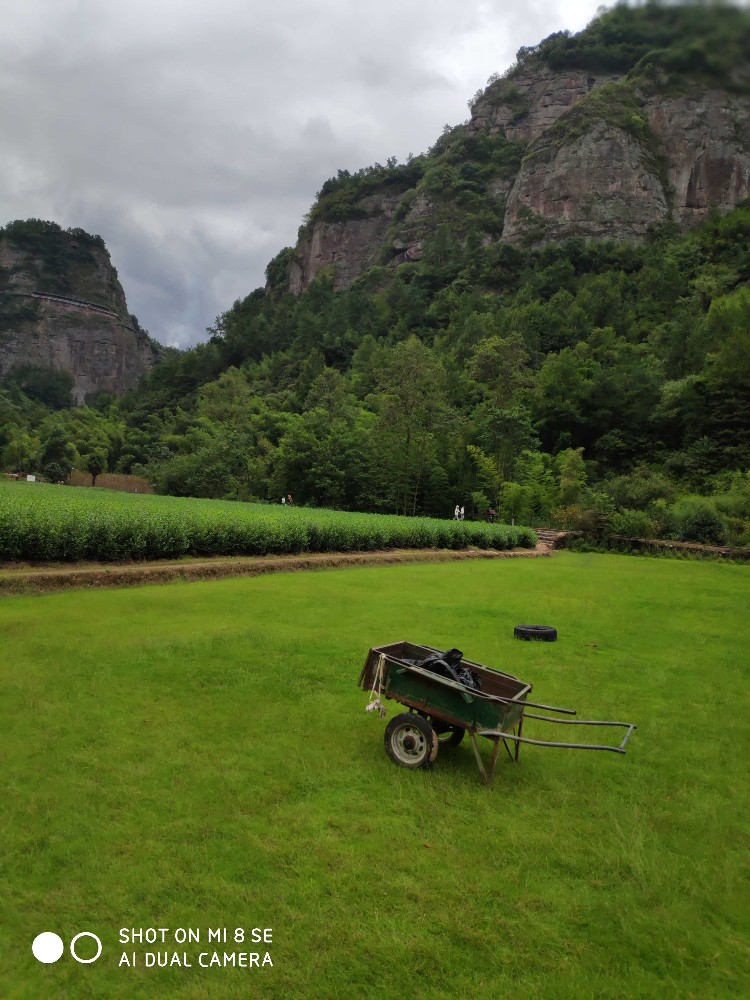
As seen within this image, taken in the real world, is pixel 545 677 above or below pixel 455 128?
below

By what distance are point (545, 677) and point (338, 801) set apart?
151 inches

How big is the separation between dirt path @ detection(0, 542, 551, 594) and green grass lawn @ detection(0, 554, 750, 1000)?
170 inches

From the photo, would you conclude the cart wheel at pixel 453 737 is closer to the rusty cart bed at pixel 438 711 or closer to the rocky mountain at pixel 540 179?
the rusty cart bed at pixel 438 711

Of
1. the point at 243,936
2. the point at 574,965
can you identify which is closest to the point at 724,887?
the point at 574,965

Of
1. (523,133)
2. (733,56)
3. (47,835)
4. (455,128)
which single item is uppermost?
(455,128)

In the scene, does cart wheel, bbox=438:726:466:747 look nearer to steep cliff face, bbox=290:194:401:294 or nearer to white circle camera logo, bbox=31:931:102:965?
white circle camera logo, bbox=31:931:102:965

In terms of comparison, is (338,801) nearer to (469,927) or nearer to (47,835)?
(469,927)

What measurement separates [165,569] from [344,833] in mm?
11289

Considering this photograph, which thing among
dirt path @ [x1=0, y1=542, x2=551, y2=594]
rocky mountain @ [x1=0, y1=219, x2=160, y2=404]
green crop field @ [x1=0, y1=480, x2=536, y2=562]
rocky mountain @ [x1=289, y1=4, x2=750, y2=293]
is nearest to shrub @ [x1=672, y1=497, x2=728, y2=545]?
green crop field @ [x1=0, y1=480, x2=536, y2=562]

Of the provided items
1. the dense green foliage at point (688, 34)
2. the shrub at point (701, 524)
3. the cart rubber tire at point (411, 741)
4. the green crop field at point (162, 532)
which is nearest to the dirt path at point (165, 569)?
the green crop field at point (162, 532)

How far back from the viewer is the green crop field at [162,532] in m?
13.0

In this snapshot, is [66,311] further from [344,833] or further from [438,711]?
[344,833]

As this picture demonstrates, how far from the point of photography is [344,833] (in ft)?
12.1

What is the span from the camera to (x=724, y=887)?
3328mm
